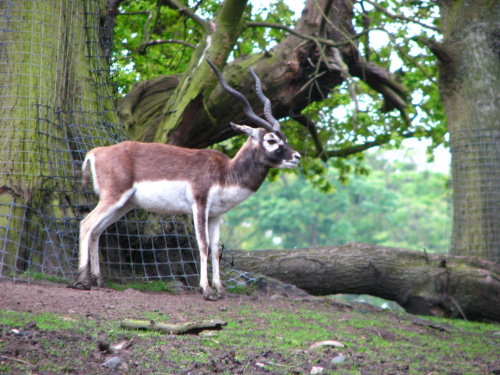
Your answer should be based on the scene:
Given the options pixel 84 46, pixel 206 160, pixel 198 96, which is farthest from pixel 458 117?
pixel 84 46

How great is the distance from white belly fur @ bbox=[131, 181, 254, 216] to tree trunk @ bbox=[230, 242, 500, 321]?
6.96ft

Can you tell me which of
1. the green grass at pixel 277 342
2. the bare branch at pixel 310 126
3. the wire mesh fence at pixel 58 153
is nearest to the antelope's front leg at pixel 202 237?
Result: the green grass at pixel 277 342

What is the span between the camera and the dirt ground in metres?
3.97

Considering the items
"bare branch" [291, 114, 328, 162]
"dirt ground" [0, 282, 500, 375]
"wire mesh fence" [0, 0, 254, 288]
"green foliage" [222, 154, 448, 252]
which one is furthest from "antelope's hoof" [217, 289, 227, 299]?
"green foliage" [222, 154, 448, 252]

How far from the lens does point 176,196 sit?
7203mm

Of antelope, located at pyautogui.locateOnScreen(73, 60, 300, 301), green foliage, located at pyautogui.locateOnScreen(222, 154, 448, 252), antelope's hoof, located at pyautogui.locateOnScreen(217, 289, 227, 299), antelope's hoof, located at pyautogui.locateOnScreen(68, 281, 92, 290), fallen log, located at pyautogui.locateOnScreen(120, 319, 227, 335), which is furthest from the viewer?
green foliage, located at pyautogui.locateOnScreen(222, 154, 448, 252)

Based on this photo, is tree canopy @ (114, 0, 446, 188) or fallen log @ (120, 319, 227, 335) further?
tree canopy @ (114, 0, 446, 188)

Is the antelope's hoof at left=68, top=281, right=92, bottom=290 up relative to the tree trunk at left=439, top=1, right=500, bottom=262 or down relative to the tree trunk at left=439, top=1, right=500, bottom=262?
down

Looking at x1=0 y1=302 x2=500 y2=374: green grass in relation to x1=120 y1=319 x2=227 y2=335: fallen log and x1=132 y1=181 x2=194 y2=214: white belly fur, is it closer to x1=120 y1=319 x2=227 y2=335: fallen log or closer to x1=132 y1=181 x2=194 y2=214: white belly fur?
x1=120 y1=319 x2=227 y2=335: fallen log

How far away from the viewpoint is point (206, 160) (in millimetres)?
7391

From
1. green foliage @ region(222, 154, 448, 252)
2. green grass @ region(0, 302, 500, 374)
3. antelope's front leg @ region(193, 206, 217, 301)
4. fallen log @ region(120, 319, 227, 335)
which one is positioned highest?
antelope's front leg @ region(193, 206, 217, 301)

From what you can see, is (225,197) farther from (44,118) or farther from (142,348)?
(142,348)

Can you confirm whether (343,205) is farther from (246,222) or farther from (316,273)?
(316,273)

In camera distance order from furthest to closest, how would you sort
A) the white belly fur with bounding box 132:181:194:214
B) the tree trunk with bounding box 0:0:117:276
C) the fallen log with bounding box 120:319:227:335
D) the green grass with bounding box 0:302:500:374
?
1. the tree trunk with bounding box 0:0:117:276
2. the white belly fur with bounding box 132:181:194:214
3. the fallen log with bounding box 120:319:227:335
4. the green grass with bounding box 0:302:500:374
